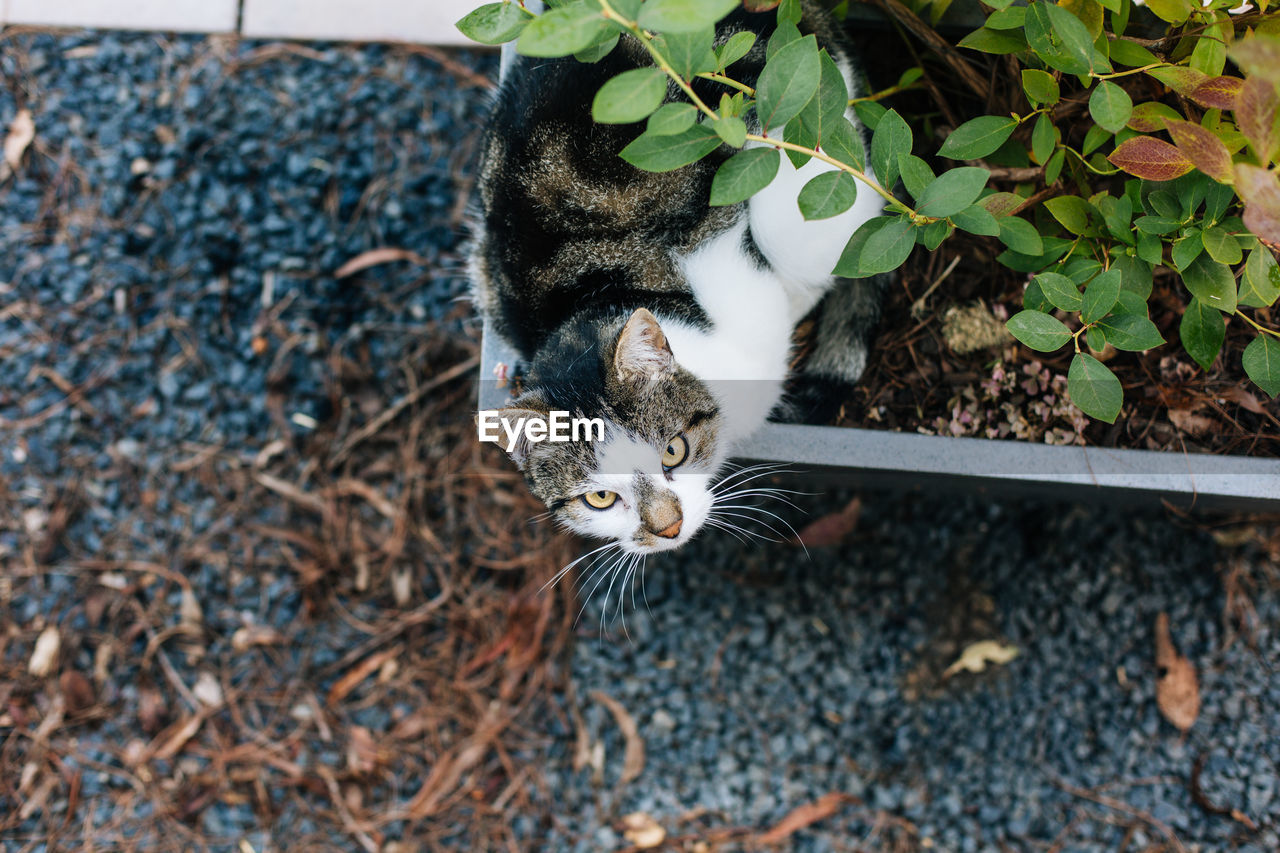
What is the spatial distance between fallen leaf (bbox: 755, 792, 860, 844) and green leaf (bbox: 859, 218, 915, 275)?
126cm

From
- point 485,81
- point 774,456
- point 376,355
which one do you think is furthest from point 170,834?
point 485,81

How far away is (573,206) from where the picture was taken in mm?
1289

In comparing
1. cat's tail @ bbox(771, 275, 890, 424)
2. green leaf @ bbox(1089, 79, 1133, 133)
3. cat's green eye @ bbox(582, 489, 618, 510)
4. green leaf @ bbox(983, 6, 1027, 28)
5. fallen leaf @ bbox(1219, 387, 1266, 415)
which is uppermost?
green leaf @ bbox(983, 6, 1027, 28)

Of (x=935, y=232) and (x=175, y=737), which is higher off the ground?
(x=935, y=232)

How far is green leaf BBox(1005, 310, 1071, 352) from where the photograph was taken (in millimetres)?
961

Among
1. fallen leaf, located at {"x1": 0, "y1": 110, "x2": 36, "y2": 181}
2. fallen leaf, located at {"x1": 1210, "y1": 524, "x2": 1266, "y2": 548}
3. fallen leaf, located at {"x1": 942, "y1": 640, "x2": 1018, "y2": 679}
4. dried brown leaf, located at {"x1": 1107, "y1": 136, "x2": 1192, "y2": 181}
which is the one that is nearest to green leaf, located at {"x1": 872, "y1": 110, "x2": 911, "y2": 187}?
dried brown leaf, located at {"x1": 1107, "y1": 136, "x2": 1192, "y2": 181}

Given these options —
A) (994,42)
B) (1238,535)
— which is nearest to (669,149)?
(994,42)

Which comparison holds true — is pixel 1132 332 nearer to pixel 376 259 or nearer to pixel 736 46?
pixel 736 46

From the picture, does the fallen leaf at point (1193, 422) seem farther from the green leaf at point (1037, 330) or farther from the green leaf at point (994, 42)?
the green leaf at point (994, 42)

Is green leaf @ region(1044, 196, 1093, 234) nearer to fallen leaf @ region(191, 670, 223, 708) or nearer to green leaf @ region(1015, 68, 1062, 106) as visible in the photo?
green leaf @ region(1015, 68, 1062, 106)

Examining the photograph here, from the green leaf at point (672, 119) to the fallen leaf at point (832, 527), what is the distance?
3.76ft

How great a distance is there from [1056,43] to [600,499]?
850 mm

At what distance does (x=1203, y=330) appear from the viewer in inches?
41.9

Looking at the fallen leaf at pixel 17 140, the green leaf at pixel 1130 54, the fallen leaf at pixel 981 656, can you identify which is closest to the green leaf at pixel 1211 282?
the green leaf at pixel 1130 54
